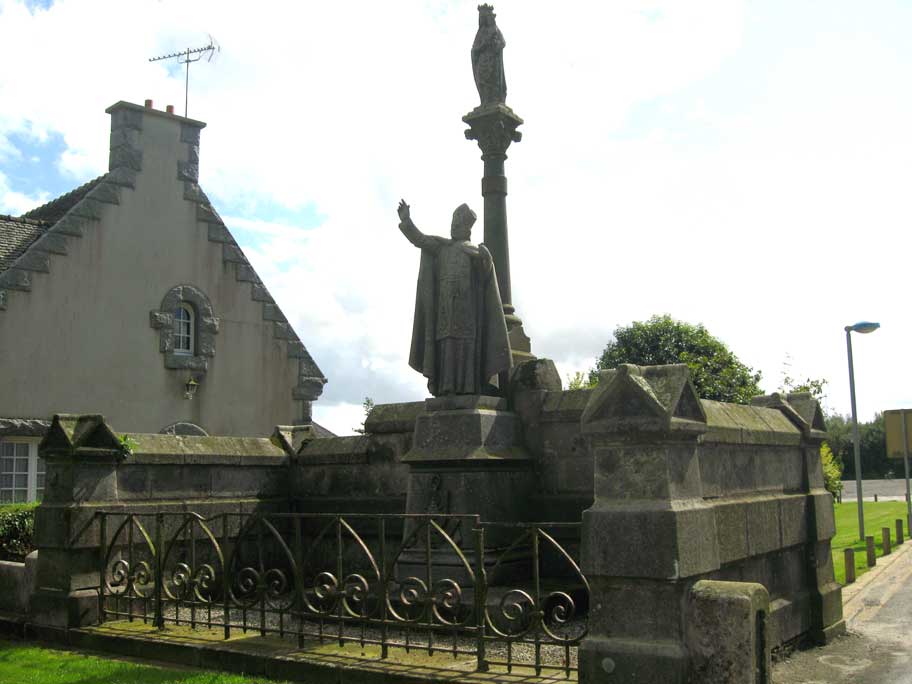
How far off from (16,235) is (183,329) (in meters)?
4.22

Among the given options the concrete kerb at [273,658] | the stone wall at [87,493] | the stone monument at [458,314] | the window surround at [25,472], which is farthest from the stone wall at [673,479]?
the window surround at [25,472]

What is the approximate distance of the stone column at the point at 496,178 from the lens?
10.9m

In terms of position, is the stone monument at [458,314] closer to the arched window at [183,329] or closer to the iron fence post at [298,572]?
the iron fence post at [298,572]

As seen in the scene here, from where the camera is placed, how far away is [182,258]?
73.0 ft

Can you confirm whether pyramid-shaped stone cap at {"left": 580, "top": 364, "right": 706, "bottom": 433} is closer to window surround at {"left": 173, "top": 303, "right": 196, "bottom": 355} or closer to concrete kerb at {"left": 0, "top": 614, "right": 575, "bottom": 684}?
concrete kerb at {"left": 0, "top": 614, "right": 575, "bottom": 684}

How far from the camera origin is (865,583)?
13.1 metres

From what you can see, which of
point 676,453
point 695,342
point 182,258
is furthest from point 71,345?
point 695,342

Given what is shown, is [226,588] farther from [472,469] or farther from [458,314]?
[458,314]

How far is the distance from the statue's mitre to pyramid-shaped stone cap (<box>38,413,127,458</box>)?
3.84m

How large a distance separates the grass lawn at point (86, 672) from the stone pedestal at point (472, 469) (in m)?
2.40

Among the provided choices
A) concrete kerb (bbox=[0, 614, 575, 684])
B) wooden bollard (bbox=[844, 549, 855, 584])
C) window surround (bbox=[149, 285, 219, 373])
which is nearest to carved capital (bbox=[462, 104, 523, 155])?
concrete kerb (bbox=[0, 614, 575, 684])

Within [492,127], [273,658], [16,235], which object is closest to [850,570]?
[492,127]

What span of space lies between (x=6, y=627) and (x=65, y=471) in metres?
1.67

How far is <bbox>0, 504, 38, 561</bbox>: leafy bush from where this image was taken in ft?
39.1
